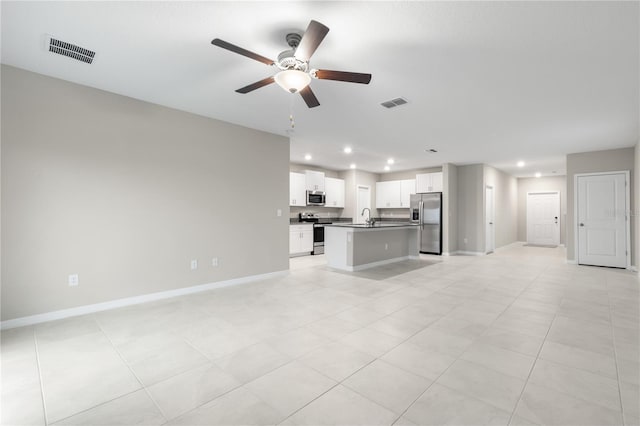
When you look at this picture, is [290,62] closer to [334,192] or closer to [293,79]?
[293,79]

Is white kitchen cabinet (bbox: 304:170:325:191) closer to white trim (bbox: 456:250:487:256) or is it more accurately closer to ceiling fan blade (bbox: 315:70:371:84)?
white trim (bbox: 456:250:487:256)

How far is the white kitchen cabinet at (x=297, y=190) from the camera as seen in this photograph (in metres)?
8.12

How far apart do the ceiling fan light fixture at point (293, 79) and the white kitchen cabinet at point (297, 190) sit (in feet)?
18.6

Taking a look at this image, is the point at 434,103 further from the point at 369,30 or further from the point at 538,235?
the point at 538,235

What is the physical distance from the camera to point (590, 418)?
5.47 ft

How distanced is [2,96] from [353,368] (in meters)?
4.20

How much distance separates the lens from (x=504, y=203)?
10000mm

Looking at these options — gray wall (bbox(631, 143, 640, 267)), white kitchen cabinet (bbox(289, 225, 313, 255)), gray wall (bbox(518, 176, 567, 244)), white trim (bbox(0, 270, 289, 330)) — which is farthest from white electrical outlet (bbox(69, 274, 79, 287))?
gray wall (bbox(518, 176, 567, 244))

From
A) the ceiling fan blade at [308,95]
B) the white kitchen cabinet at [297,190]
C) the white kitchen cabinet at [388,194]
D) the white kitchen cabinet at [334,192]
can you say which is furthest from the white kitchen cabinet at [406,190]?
the ceiling fan blade at [308,95]

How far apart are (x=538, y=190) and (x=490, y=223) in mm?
4017

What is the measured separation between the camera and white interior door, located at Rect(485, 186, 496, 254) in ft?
28.0

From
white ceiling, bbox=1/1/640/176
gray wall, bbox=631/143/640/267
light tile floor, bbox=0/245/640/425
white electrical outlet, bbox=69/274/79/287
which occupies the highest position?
white ceiling, bbox=1/1/640/176

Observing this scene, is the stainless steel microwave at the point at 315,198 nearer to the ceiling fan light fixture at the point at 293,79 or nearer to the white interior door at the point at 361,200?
the white interior door at the point at 361,200

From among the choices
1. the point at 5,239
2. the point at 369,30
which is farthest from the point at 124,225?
the point at 369,30
